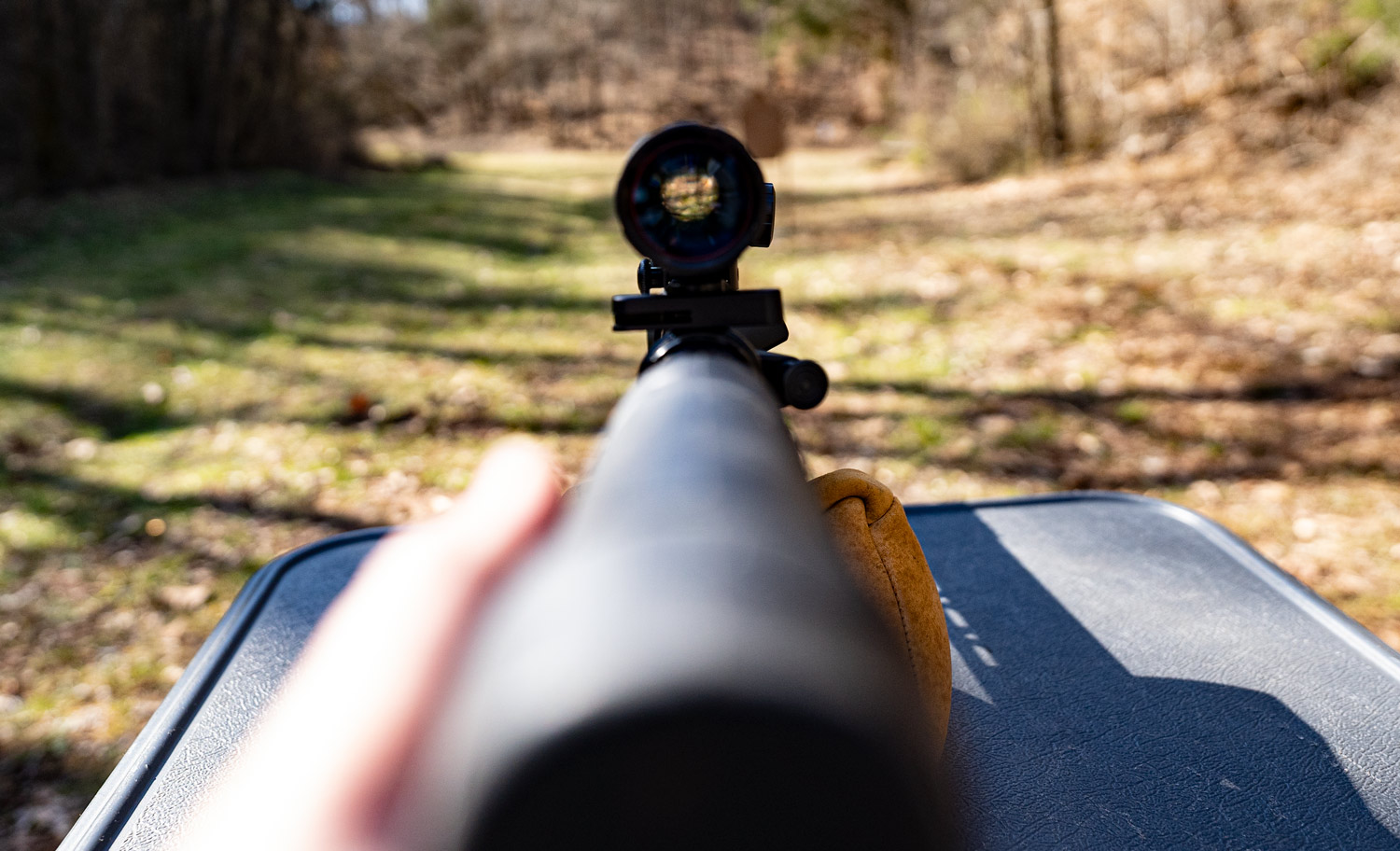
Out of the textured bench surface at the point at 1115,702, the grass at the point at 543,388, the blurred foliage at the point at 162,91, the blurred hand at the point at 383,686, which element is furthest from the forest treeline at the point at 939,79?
the blurred hand at the point at 383,686

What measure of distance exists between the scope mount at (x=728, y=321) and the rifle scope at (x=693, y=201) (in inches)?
1.0

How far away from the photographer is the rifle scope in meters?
0.92

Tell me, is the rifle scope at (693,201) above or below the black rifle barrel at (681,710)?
above

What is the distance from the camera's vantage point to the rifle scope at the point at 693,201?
3.02 ft

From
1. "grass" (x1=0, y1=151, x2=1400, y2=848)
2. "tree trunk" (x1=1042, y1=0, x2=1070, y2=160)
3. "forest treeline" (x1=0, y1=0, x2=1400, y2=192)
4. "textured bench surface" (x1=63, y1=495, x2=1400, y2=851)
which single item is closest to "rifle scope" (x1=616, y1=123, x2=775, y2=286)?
"textured bench surface" (x1=63, y1=495, x2=1400, y2=851)

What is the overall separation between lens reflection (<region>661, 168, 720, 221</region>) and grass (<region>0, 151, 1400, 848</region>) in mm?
2383

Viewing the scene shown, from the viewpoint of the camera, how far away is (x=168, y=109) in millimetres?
11961

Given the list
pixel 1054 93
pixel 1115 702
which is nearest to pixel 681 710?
pixel 1115 702

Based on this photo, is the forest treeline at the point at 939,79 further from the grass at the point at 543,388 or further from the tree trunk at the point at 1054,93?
the grass at the point at 543,388

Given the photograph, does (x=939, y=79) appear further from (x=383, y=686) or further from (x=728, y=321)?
(x=383, y=686)

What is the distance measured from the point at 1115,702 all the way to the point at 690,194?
3.58ft

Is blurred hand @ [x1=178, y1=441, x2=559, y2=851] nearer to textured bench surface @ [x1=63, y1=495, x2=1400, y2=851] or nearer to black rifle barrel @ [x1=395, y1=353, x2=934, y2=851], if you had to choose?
black rifle barrel @ [x1=395, y1=353, x2=934, y2=851]

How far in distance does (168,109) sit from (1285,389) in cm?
1347

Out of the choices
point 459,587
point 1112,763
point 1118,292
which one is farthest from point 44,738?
point 1118,292
